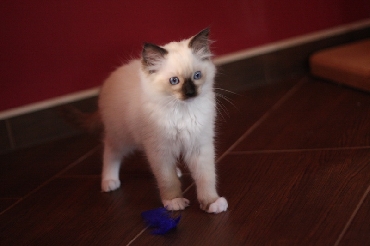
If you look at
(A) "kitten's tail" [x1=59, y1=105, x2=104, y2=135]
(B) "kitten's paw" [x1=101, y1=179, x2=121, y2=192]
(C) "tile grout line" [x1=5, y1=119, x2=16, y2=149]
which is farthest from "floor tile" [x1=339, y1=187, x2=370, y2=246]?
(C) "tile grout line" [x1=5, y1=119, x2=16, y2=149]

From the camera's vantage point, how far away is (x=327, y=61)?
8.84 ft

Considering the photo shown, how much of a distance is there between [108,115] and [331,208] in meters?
0.84

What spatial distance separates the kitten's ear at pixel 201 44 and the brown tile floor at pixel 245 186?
0.44 m

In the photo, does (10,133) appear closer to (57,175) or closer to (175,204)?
(57,175)

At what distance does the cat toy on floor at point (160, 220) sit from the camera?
146cm

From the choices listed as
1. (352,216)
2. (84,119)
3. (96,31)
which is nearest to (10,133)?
(84,119)

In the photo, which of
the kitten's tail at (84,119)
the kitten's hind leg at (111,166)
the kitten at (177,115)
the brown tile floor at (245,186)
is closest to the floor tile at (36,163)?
the brown tile floor at (245,186)

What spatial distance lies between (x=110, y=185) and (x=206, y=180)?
41cm

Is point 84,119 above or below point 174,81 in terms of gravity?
below

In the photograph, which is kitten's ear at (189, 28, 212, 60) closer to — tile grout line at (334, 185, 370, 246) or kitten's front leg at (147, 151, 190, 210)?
kitten's front leg at (147, 151, 190, 210)

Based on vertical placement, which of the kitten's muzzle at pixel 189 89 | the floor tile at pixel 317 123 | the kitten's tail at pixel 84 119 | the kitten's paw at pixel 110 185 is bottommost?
the kitten's paw at pixel 110 185

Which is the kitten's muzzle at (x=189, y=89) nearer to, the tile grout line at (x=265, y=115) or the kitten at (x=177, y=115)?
the kitten at (x=177, y=115)

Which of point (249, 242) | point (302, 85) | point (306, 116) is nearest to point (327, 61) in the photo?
point (302, 85)

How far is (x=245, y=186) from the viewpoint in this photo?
5.55 ft
